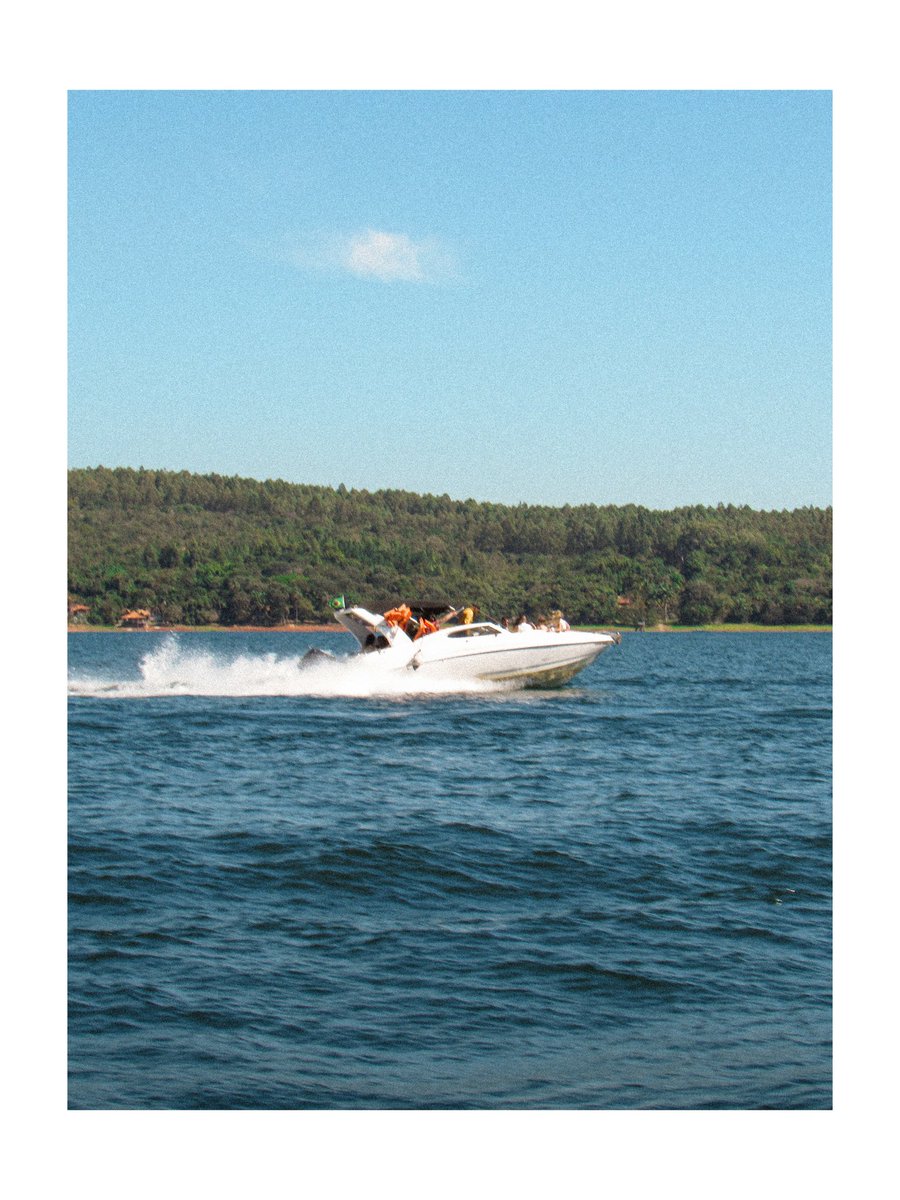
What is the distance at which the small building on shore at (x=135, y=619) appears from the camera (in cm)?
6819

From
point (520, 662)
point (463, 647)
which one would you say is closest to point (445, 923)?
point (463, 647)

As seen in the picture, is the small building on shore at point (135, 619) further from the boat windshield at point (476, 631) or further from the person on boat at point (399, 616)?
the boat windshield at point (476, 631)

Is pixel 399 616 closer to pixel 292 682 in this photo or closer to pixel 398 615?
pixel 398 615

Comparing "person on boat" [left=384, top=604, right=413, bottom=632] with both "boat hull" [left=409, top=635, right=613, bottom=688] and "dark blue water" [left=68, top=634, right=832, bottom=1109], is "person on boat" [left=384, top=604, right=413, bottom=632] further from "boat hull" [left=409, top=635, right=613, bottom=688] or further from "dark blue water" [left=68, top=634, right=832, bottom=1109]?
"dark blue water" [left=68, top=634, right=832, bottom=1109]

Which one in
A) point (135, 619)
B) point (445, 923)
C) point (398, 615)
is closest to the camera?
point (445, 923)

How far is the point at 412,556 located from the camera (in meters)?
71.1

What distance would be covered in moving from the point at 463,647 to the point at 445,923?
1977 cm

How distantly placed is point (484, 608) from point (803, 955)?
53828mm

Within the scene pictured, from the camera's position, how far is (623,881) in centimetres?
1322

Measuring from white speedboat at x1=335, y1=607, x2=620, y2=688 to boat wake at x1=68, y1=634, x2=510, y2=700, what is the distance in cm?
28

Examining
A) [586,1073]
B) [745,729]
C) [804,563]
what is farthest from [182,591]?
[586,1073]

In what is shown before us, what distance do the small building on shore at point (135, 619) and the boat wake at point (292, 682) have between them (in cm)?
3076
